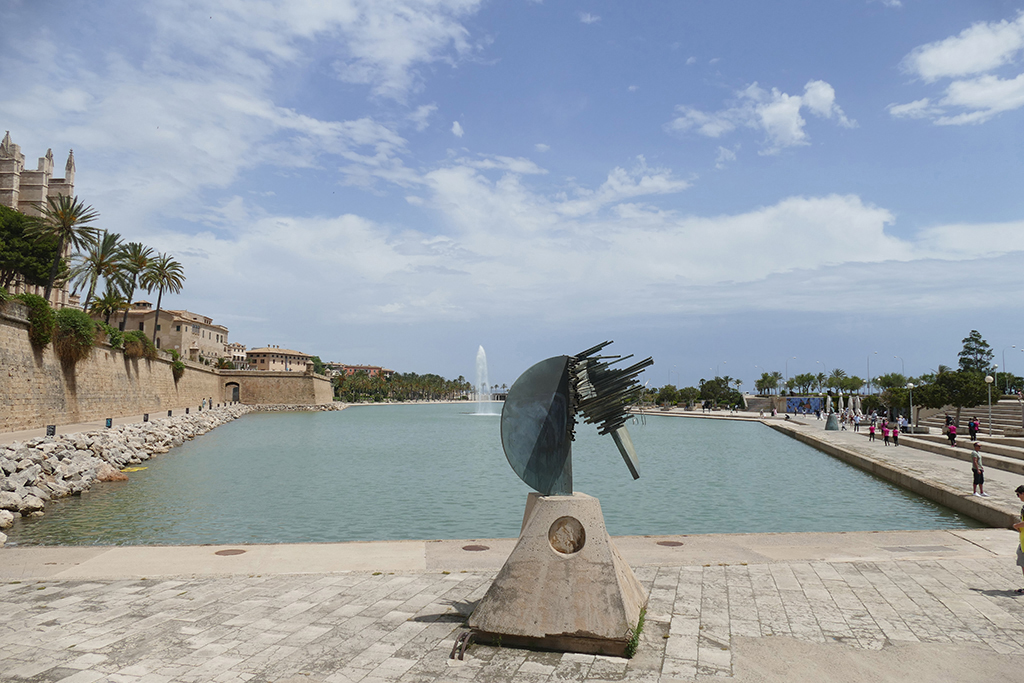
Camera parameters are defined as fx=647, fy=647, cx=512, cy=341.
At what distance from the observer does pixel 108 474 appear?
2220 cm

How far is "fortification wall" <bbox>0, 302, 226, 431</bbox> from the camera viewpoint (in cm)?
2759

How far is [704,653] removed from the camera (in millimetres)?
6094

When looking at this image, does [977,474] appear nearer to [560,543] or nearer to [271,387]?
[560,543]

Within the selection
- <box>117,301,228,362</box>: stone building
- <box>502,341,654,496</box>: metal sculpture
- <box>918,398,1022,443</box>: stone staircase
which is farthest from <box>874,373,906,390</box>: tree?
<box>502,341,654,496</box>: metal sculpture

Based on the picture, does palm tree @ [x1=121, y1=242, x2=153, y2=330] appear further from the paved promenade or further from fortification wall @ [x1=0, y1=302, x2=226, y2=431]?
the paved promenade

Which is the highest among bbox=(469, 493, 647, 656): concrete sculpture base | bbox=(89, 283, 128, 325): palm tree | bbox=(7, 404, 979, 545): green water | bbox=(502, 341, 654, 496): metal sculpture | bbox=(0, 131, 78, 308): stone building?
bbox=(0, 131, 78, 308): stone building

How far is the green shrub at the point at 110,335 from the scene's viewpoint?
40.3m

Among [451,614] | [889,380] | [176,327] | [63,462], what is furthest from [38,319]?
[889,380]

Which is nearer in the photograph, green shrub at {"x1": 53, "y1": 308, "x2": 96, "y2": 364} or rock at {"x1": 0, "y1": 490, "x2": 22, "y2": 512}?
rock at {"x1": 0, "y1": 490, "x2": 22, "y2": 512}

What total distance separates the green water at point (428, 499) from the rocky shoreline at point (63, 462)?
22.8 inches

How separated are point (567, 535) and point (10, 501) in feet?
51.9

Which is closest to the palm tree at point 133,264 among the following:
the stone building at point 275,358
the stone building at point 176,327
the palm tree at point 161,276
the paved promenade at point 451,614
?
the palm tree at point 161,276

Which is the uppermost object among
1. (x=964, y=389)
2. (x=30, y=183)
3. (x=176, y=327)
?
(x=30, y=183)

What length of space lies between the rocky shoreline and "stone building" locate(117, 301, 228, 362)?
234 feet
